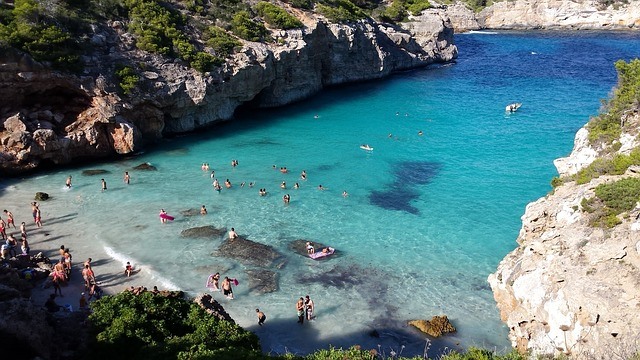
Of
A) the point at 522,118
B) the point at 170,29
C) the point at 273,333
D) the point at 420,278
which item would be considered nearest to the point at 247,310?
the point at 273,333

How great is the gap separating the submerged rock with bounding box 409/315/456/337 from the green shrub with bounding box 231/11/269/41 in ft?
125

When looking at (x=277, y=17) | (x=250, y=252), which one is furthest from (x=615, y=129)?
(x=277, y=17)

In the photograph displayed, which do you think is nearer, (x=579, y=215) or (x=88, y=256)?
(x=579, y=215)

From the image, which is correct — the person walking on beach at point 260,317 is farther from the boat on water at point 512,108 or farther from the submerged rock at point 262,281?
the boat on water at point 512,108

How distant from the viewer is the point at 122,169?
35.7m

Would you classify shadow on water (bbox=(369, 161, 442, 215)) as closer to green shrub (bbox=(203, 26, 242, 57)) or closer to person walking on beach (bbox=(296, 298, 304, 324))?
person walking on beach (bbox=(296, 298, 304, 324))

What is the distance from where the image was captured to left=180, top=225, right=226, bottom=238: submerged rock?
87.3ft

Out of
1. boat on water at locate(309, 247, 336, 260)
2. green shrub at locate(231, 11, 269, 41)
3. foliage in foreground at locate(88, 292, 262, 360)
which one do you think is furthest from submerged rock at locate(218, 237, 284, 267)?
green shrub at locate(231, 11, 269, 41)

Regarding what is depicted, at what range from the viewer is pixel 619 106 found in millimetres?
21031

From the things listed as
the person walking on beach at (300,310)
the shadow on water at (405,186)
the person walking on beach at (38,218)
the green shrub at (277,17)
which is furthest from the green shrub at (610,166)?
the green shrub at (277,17)

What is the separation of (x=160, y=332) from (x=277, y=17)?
4514 centimetres

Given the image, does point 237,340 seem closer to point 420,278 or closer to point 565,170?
point 420,278

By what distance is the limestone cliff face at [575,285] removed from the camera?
12.8 m

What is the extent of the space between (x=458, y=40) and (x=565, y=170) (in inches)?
3405
